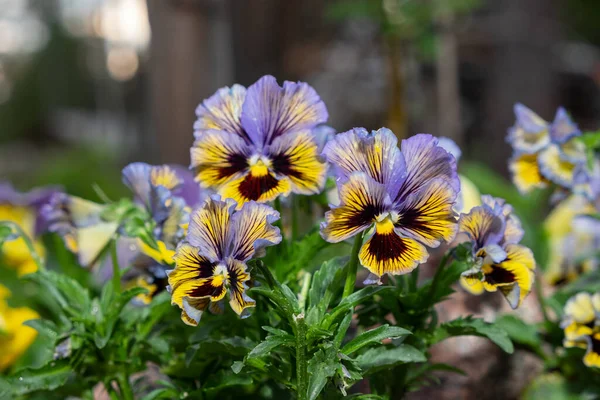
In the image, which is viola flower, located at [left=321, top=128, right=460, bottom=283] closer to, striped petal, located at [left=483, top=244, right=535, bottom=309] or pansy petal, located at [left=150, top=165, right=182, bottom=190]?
striped petal, located at [left=483, top=244, right=535, bottom=309]

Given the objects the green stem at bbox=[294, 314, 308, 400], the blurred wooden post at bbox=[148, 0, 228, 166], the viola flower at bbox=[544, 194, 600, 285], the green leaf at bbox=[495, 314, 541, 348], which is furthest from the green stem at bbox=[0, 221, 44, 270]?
the blurred wooden post at bbox=[148, 0, 228, 166]

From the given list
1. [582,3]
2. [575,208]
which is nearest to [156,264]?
[575,208]

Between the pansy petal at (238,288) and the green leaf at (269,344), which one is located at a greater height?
the pansy petal at (238,288)

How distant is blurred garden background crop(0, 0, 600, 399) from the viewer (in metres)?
1.93

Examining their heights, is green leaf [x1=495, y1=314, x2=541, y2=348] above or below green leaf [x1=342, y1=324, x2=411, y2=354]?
below

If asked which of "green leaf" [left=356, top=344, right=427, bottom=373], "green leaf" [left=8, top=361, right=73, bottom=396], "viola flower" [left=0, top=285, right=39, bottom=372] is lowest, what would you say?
"viola flower" [left=0, top=285, right=39, bottom=372]

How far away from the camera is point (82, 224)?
2.62ft

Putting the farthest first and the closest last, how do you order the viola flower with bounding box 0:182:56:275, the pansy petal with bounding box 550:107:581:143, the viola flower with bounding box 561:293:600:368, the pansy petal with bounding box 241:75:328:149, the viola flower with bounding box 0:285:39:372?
the viola flower with bounding box 0:182:56:275 < the viola flower with bounding box 0:285:39:372 < the pansy petal with bounding box 550:107:581:143 < the viola flower with bounding box 561:293:600:368 < the pansy petal with bounding box 241:75:328:149

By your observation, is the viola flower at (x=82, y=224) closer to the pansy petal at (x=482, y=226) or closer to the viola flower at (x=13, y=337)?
the viola flower at (x=13, y=337)

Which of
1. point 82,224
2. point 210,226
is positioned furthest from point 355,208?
point 82,224

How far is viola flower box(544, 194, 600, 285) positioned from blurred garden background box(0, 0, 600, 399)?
37 mm

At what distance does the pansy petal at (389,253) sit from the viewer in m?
0.56

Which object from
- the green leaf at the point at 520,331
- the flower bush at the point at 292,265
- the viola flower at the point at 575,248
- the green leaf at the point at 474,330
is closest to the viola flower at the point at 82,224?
the flower bush at the point at 292,265

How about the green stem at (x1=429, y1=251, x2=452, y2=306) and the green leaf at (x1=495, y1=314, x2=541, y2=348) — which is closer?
the green stem at (x1=429, y1=251, x2=452, y2=306)
